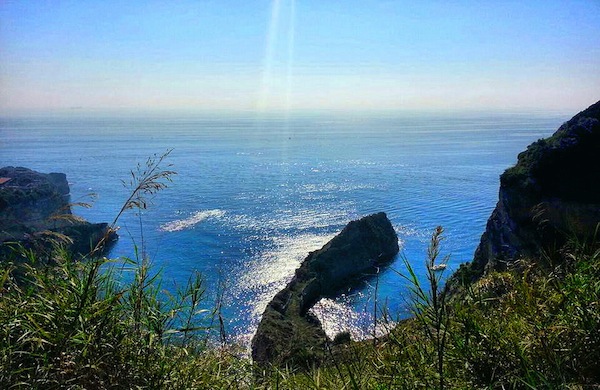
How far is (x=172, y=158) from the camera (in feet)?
429

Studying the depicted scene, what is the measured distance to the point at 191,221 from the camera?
216ft

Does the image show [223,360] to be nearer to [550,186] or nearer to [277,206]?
[550,186]

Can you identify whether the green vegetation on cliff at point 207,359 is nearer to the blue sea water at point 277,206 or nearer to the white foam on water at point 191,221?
the blue sea water at point 277,206

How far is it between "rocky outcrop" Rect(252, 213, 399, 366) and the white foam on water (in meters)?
23.5

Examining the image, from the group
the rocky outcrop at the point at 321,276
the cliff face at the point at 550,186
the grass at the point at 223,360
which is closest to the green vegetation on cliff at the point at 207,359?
the grass at the point at 223,360

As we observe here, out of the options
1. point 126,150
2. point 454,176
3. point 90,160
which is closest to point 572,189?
point 454,176

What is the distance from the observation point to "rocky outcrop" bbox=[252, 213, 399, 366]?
30812mm

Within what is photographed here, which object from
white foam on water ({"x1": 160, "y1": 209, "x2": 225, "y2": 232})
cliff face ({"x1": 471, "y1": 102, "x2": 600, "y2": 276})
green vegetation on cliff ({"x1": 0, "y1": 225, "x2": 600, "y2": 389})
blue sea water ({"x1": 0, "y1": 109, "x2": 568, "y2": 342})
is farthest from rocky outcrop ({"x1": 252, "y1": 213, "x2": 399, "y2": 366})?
green vegetation on cliff ({"x1": 0, "y1": 225, "x2": 600, "y2": 389})

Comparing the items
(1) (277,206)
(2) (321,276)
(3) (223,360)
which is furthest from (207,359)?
(1) (277,206)

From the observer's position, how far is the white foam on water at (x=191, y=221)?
61912mm

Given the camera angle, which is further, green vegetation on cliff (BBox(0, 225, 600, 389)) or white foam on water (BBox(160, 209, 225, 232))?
white foam on water (BBox(160, 209, 225, 232))

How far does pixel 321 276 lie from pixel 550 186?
2295 centimetres

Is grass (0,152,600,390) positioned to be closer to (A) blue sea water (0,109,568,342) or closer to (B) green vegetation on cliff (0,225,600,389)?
(B) green vegetation on cliff (0,225,600,389)

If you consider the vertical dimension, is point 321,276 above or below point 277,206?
below
